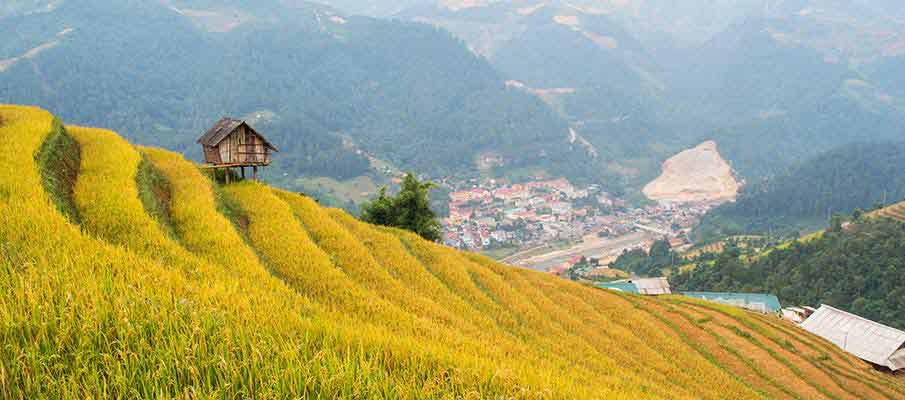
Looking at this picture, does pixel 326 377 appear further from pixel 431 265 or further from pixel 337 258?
pixel 431 265

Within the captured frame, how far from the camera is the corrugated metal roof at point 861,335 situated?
3034 centimetres

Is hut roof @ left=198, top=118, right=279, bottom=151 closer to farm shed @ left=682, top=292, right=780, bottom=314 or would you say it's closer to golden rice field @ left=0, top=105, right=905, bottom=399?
golden rice field @ left=0, top=105, right=905, bottom=399

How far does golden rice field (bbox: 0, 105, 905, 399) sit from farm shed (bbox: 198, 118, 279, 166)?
3.89 feet

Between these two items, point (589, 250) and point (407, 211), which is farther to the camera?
point (589, 250)

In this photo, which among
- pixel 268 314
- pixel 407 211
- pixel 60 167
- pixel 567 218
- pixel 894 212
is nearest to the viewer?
pixel 268 314

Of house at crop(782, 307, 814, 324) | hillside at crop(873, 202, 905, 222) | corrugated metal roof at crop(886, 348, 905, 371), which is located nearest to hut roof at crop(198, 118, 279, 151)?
corrugated metal roof at crop(886, 348, 905, 371)

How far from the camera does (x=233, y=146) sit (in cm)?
1845

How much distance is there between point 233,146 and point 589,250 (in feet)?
378

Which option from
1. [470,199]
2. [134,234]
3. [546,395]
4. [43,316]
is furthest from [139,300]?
[470,199]

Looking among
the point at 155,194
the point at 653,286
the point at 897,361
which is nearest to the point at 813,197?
the point at 653,286

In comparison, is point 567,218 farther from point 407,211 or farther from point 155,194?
point 155,194

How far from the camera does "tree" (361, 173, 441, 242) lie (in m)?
27.3

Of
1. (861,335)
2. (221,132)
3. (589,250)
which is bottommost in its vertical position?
(589,250)

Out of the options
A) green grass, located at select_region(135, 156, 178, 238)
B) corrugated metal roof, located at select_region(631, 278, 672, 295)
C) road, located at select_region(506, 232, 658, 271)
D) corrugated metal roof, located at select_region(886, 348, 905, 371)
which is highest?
green grass, located at select_region(135, 156, 178, 238)
